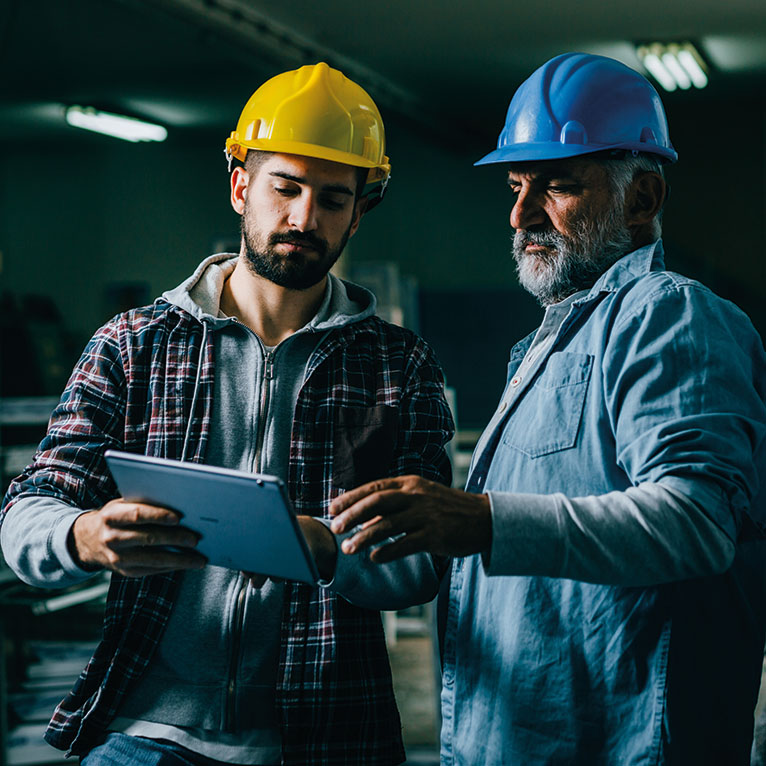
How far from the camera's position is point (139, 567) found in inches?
48.1

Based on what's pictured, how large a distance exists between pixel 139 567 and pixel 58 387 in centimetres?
261

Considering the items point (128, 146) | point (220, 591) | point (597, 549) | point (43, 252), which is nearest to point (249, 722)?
point (220, 591)

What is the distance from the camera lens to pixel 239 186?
1660 millimetres

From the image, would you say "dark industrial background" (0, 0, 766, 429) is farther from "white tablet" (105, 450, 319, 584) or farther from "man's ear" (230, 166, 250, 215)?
"white tablet" (105, 450, 319, 584)

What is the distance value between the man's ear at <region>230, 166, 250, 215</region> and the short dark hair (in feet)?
0.07

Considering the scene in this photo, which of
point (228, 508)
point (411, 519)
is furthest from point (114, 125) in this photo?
point (411, 519)

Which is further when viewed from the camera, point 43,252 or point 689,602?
point 43,252

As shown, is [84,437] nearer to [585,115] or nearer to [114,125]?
[585,115]

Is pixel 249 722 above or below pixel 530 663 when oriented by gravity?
below

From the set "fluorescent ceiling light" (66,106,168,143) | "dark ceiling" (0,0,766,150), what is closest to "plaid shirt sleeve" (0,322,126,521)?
"dark ceiling" (0,0,766,150)

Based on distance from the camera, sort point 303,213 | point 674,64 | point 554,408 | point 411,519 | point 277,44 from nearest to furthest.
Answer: point 411,519
point 554,408
point 303,213
point 277,44
point 674,64

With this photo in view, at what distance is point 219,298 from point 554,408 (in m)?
0.62

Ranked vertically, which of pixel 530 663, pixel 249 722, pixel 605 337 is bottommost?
pixel 249 722

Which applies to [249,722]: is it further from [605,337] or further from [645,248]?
[645,248]
